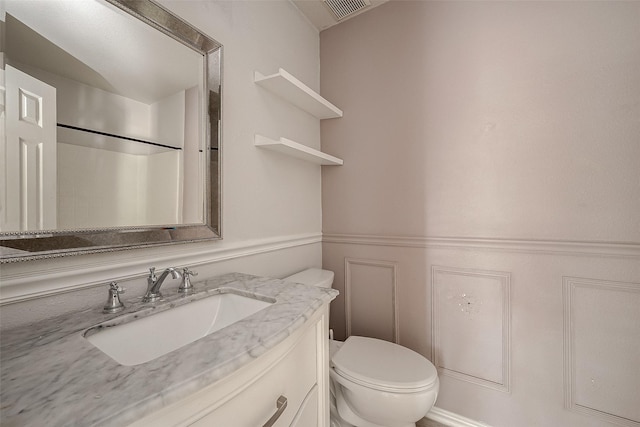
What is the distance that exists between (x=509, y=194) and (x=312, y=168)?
1.10 metres

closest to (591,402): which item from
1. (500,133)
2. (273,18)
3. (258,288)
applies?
(500,133)

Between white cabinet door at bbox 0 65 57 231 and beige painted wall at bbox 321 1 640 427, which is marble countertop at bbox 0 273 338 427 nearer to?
white cabinet door at bbox 0 65 57 231

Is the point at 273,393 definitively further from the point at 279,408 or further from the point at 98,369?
the point at 98,369

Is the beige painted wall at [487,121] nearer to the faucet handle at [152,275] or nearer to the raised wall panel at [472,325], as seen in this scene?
the raised wall panel at [472,325]

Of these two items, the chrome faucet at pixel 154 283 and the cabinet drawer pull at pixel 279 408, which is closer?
the cabinet drawer pull at pixel 279 408

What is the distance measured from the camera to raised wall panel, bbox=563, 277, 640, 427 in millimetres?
1091

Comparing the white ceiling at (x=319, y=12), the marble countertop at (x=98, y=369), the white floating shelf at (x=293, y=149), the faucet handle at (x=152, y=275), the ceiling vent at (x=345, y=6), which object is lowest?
the marble countertop at (x=98, y=369)

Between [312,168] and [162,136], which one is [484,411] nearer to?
[312,168]

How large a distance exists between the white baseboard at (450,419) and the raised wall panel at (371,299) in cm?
40

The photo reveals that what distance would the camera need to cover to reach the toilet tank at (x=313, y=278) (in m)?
1.44

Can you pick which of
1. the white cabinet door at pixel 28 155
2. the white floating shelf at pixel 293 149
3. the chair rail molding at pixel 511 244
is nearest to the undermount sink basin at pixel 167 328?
the white cabinet door at pixel 28 155

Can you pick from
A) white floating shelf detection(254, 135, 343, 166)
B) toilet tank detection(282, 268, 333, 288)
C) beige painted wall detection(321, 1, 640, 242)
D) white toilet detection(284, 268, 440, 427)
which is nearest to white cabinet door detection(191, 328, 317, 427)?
white toilet detection(284, 268, 440, 427)

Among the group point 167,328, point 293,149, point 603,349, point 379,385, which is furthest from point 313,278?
point 603,349

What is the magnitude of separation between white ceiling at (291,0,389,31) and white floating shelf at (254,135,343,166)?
0.91 meters
